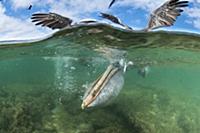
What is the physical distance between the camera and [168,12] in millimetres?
8508

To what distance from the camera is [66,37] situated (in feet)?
44.8

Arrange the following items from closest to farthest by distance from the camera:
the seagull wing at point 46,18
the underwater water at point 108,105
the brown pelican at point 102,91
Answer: the brown pelican at point 102,91
the seagull wing at point 46,18
the underwater water at point 108,105

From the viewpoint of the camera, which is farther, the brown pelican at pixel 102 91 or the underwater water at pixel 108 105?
the underwater water at pixel 108 105

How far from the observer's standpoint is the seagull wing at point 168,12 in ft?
27.2

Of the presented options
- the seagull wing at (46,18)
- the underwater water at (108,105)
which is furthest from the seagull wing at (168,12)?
the underwater water at (108,105)

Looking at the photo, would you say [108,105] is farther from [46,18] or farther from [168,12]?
[46,18]

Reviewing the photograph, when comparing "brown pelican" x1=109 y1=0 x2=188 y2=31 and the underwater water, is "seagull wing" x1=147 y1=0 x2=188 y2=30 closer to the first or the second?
"brown pelican" x1=109 y1=0 x2=188 y2=31

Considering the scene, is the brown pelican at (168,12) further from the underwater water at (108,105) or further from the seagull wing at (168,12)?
the underwater water at (108,105)

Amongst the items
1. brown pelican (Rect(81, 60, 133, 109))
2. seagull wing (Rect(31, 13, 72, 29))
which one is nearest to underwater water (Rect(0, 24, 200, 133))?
brown pelican (Rect(81, 60, 133, 109))

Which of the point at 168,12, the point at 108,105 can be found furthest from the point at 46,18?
the point at 108,105

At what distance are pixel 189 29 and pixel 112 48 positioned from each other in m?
4.28

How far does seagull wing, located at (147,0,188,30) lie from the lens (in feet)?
27.2

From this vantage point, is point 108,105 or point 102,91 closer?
point 102,91

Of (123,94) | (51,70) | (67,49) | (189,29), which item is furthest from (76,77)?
(189,29)
